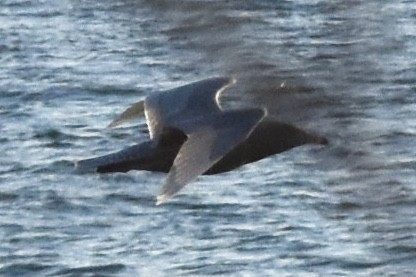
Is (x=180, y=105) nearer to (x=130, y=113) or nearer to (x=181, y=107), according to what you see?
(x=181, y=107)

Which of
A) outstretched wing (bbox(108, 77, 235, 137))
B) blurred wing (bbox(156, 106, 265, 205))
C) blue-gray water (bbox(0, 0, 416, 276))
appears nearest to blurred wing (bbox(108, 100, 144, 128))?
blue-gray water (bbox(0, 0, 416, 276))

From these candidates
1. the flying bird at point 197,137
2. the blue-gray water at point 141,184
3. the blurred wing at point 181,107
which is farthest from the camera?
the blue-gray water at point 141,184

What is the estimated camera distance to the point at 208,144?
4023 millimetres

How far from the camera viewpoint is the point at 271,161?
36.4ft

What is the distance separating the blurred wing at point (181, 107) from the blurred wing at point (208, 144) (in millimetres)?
76

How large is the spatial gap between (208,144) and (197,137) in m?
0.09

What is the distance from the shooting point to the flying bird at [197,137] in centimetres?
401

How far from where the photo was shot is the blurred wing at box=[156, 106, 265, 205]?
377 centimetres

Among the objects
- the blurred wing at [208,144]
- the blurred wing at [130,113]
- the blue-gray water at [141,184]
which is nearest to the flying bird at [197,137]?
the blurred wing at [208,144]

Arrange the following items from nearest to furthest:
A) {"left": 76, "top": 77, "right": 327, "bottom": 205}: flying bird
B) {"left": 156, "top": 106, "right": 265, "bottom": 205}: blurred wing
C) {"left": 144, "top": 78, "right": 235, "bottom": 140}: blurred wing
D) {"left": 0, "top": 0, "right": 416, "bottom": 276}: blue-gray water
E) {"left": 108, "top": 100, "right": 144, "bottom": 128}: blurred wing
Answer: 1. {"left": 156, "top": 106, "right": 265, "bottom": 205}: blurred wing
2. {"left": 76, "top": 77, "right": 327, "bottom": 205}: flying bird
3. {"left": 144, "top": 78, "right": 235, "bottom": 140}: blurred wing
4. {"left": 108, "top": 100, "right": 144, "bottom": 128}: blurred wing
5. {"left": 0, "top": 0, "right": 416, "bottom": 276}: blue-gray water

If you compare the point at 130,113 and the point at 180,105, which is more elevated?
the point at 180,105

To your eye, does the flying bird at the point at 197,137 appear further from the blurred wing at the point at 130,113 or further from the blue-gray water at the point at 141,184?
the blue-gray water at the point at 141,184

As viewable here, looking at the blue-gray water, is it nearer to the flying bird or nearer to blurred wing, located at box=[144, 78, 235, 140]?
the flying bird

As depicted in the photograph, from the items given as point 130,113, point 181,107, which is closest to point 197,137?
point 181,107
